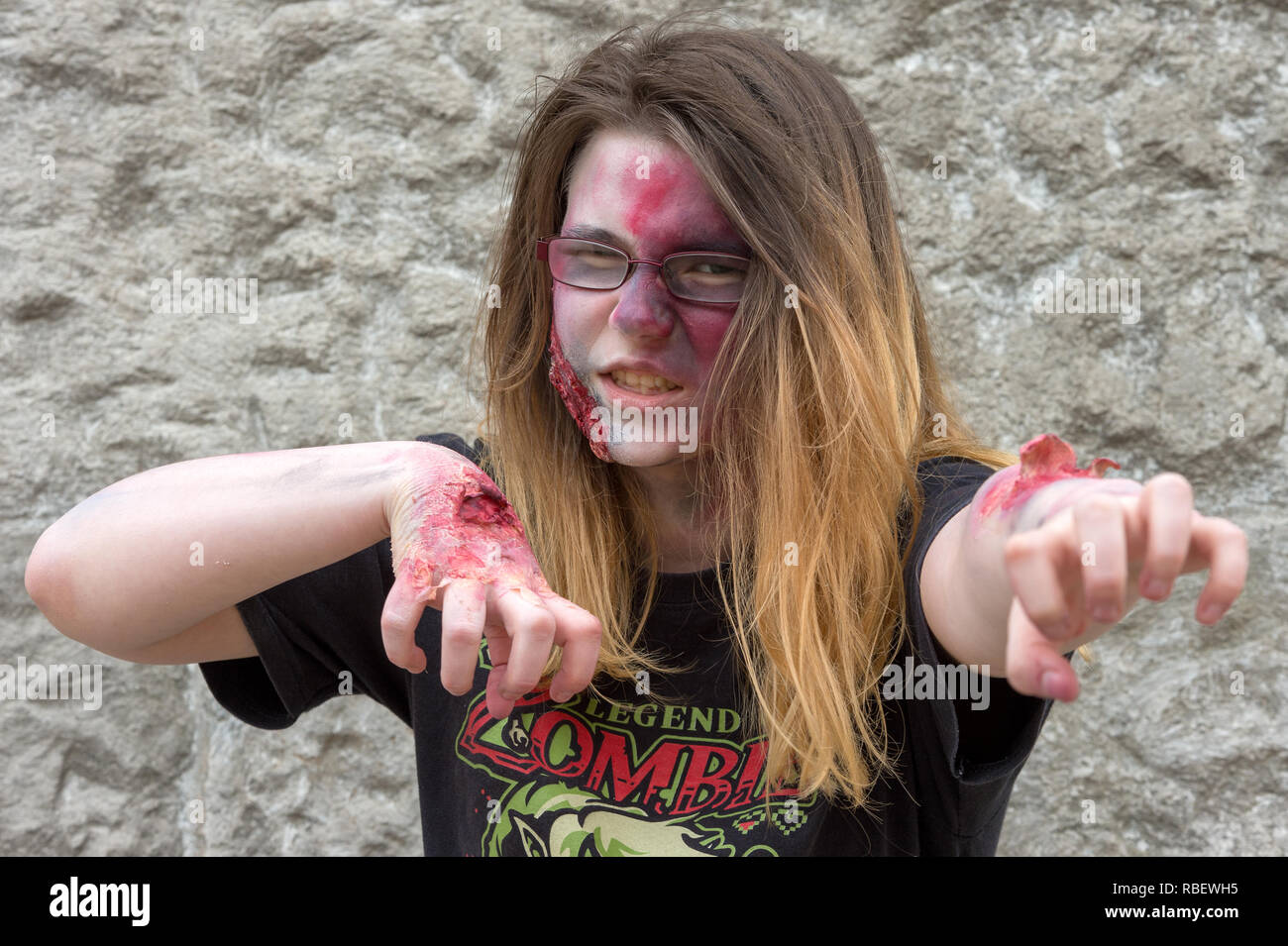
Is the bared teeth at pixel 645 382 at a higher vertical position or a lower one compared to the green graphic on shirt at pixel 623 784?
higher

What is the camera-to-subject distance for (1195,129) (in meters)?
1.69

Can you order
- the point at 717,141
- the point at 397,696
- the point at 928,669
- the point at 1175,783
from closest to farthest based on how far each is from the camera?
1. the point at 928,669
2. the point at 717,141
3. the point at 397,696
4. the point at 1175,783

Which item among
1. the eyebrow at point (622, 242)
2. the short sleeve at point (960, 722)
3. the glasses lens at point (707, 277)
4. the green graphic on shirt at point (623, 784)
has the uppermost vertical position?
the eyebrow at point (622, 242)

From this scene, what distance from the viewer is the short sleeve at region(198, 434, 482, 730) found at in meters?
1.15

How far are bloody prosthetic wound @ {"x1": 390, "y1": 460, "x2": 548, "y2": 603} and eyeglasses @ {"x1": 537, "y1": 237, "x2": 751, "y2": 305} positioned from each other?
0.29 metres

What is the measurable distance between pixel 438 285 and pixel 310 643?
30.7 inches

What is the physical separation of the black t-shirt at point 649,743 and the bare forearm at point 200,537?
14cm

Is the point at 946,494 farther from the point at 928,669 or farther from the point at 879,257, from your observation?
the point at 879,257

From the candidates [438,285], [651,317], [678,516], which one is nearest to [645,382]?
[651,317]

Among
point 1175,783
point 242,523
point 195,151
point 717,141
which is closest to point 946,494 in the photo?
point 717,141

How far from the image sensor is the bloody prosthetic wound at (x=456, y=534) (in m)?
0.84

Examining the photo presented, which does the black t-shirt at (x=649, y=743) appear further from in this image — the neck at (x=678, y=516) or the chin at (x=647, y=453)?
the chin at (x=647, y=453)

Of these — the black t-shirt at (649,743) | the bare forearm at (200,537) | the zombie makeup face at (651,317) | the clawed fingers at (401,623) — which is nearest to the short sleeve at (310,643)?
the black t-shirt at (649,743)

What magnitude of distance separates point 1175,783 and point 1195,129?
101 cm
